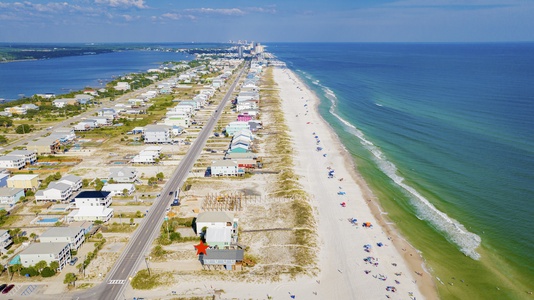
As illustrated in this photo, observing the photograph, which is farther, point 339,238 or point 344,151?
point 344,151

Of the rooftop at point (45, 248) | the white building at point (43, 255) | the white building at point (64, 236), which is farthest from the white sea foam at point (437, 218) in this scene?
the rooftop at point (45, 248)

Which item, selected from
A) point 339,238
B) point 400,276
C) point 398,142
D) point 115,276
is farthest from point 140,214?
point 398,142

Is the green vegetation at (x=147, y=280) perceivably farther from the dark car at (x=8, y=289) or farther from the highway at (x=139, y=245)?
the dark car at (x=8, y=289)

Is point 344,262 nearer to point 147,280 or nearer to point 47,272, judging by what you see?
point 147,280

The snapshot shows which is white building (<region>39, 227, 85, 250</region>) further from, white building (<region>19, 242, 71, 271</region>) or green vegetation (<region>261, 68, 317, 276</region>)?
green vegetation (<region>261, 68, 317, 276</region>)

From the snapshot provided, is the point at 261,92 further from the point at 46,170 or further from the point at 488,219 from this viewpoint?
the point at 488,219

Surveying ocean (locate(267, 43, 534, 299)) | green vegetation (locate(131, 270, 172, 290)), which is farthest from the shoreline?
green vegetation (locate(131, 270, 172, 290))
